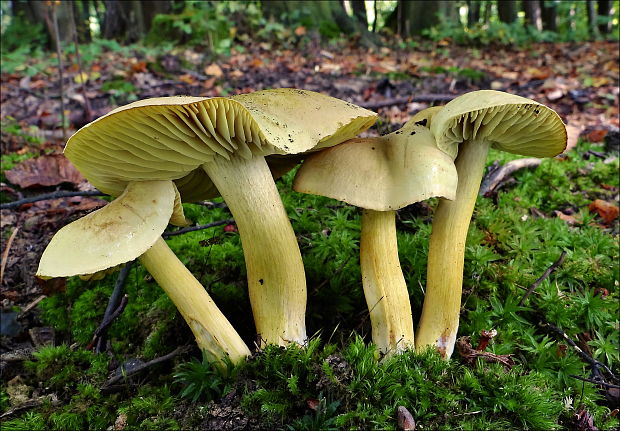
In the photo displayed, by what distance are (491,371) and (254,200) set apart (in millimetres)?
1291

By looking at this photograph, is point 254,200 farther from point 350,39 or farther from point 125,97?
point 350,39

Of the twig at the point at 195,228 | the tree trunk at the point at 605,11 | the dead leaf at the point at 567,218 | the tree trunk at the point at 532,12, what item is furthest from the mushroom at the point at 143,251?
the tree trunk at the point at 605,11

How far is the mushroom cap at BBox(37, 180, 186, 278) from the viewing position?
1.66m

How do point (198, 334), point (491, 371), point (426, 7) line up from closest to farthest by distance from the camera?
point (491, 371) → point (198, 334) → point (426, 7)

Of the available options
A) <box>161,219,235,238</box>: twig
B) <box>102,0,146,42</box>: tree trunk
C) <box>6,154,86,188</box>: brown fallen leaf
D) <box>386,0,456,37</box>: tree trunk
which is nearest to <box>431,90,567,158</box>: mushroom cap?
<box>161,219,235,238</box>: twig

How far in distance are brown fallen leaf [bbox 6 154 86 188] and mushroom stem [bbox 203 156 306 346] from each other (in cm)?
221

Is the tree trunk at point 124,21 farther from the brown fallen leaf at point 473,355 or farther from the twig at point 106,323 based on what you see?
the brown fallen leaf at point 473,355

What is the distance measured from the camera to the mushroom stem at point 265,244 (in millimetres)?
2109

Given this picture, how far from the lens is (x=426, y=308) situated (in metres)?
2.17

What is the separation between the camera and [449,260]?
2.13m

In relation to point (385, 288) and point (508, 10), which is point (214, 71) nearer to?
point (385, 288)

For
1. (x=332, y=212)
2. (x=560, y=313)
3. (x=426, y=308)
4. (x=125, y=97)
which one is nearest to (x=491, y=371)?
(x=426, y=308)

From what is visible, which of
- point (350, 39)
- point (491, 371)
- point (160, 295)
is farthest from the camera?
point (350, 39)

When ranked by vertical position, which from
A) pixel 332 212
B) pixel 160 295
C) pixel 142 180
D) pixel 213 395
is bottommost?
pixel 213 395
